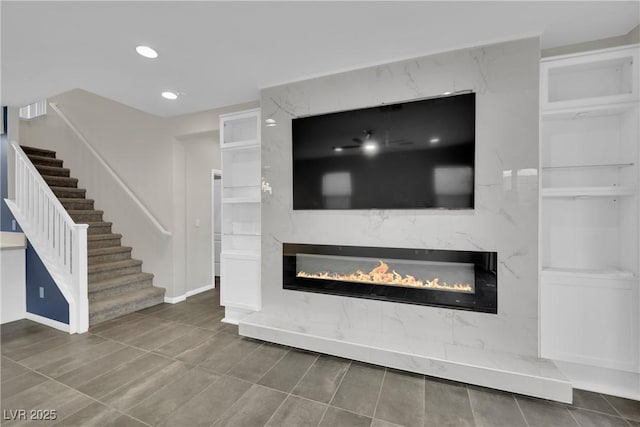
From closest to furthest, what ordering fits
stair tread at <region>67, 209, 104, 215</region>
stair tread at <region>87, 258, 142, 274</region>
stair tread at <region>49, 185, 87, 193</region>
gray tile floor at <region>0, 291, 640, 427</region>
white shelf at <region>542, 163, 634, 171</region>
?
1. gray tile floor at <region>0, 291, 640, 427</region>
2. white shelf at <region>542, 163, 634, 171</region>
3. stair tread at <region>87, 258, 142, 274</region>
4. stair tread at <region>67, 209, 104, 215</region>
5. stair tread at <region>49, 185, 87, 193</region>

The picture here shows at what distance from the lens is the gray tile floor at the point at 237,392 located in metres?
1.92

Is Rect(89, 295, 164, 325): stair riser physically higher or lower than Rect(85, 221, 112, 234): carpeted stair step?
lower

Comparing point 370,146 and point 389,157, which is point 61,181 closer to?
point 370,146

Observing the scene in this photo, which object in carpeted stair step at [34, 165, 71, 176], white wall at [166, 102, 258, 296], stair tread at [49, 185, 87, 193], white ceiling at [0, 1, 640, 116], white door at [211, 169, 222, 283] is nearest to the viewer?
white ceiling at [0, 1, 640, 116]

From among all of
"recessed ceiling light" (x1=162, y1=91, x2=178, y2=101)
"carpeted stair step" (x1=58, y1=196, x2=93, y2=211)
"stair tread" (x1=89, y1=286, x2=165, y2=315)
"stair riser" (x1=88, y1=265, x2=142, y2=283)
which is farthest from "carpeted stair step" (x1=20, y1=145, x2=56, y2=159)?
"recessed ceiling light" (x1=162, y1=91, x2=178, y2=101)

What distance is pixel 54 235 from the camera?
3473 millimetres

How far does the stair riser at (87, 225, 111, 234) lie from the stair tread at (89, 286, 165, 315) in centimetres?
134

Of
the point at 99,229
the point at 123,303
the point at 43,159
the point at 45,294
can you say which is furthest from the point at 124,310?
the point at 43,159

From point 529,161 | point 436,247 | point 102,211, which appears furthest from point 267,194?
point 102,211

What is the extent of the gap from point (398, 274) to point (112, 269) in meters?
4.14

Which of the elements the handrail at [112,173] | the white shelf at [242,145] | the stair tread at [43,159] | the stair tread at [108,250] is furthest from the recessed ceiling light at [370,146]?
the stair tread at [43,159]

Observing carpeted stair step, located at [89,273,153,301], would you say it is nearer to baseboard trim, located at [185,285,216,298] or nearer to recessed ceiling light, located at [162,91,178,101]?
baseboard trim, located at [185,285,216,298]

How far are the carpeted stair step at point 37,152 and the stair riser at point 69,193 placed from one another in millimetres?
1062

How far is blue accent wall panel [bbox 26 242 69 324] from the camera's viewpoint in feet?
11.0
